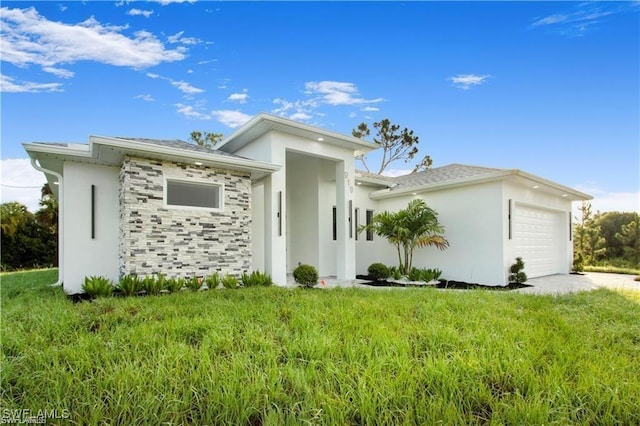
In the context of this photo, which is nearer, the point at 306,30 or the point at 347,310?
the point at 347,310

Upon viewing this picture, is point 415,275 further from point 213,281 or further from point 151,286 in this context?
point 151,286

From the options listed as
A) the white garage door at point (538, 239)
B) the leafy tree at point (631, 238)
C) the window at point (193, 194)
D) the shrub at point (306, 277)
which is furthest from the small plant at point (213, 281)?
the leafy tree at point (631, 238)

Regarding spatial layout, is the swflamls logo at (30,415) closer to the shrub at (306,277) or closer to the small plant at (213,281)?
the small plant at (213,281)

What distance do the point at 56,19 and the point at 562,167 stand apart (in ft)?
58.6

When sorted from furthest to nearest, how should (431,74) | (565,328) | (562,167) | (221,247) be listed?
(562,167), (431,74), (221,247), (565,328)

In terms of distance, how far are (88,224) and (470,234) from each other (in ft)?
35.7

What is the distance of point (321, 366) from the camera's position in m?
2.88

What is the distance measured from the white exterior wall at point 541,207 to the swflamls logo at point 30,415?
10294 mm

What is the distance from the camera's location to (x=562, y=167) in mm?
13703

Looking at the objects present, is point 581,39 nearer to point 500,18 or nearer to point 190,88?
point 500,18

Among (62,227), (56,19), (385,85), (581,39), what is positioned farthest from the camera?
(385,85)

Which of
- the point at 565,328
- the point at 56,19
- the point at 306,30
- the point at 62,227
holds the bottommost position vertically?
the point at 565,328

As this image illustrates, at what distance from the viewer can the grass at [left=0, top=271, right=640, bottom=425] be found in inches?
87.8

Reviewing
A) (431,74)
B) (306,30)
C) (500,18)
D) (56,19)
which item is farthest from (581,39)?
(56,19)
